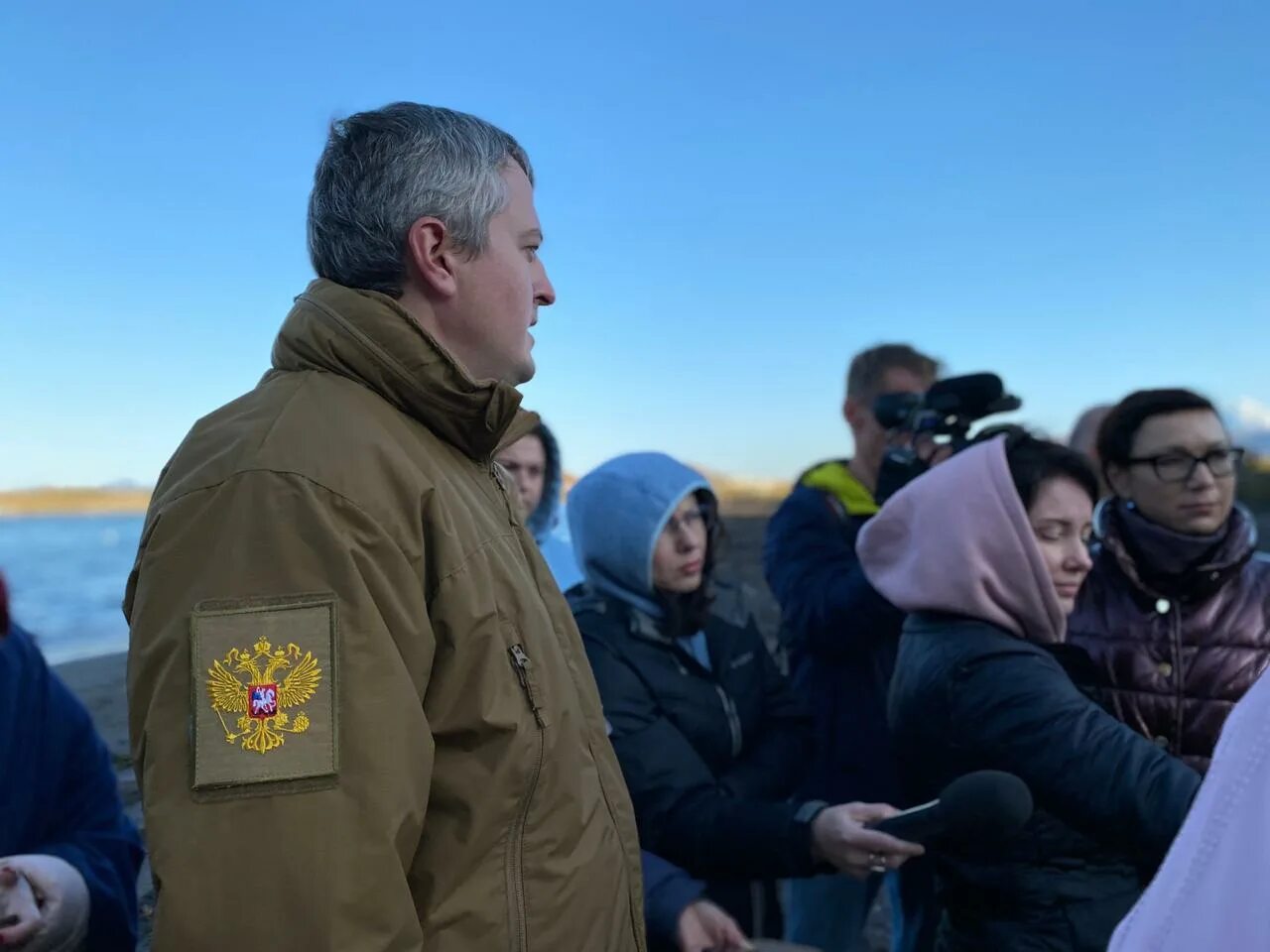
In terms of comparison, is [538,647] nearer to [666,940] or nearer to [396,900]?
[396,900]

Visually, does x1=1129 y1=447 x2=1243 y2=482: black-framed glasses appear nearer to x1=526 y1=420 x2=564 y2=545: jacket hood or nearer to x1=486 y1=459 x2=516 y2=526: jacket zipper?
x1=486 y1=459 x2=516 y2=526: jacket zipper

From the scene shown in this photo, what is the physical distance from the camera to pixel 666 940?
194 centimetres

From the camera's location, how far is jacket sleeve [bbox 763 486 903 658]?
2910 mm

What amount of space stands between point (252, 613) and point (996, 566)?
4.90 feet

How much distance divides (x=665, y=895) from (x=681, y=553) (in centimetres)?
81

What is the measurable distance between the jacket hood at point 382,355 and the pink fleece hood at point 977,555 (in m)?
1.11

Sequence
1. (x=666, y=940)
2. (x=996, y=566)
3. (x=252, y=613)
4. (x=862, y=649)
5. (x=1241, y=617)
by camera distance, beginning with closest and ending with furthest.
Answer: (x=252, y=613), (x=666, y=940), (x=996, y=566), (x=1241, y=617), (x=862, y=649)

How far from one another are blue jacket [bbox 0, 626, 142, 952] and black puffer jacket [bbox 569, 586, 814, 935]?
0.98m

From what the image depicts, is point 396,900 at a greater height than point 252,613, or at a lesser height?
lesser

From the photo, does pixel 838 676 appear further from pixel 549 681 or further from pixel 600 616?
pixel 549 681

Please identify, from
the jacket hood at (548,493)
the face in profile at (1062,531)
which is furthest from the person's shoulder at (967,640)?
the jacket hood at (548,493)

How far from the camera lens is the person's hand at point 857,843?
1877 mm

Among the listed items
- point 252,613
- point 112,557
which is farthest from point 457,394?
point 112,557

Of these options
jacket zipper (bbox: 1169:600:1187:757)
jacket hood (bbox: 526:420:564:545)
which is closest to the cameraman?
jacket zipper (bbox: 1169:600:1187:757)
